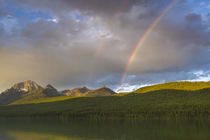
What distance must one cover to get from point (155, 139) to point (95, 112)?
115 meters

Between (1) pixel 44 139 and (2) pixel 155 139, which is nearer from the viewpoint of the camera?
(2) pixel 155 139

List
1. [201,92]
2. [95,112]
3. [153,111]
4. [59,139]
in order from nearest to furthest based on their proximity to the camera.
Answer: [59,139], [153,111], [95,112], [201,92]

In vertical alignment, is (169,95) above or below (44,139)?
above

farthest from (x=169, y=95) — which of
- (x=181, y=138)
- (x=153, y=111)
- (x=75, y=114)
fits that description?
(x=181, y=138)

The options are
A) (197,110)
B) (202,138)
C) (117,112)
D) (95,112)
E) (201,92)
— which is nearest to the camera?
(202,138)

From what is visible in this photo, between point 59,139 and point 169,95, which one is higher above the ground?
point 169,95

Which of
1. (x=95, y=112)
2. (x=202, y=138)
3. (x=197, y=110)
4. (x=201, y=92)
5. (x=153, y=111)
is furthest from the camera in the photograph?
(x=201, y=92)

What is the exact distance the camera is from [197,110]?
117000 millimetres

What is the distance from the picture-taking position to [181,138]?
43.3 metres

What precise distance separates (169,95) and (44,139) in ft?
527

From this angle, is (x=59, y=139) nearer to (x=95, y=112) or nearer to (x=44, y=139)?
(x=44, y=139)

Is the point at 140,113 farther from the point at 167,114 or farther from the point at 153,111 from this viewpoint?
the point at 167,114

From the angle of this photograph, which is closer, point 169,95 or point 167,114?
point 167,114

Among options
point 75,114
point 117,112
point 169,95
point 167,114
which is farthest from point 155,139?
point 169,95
